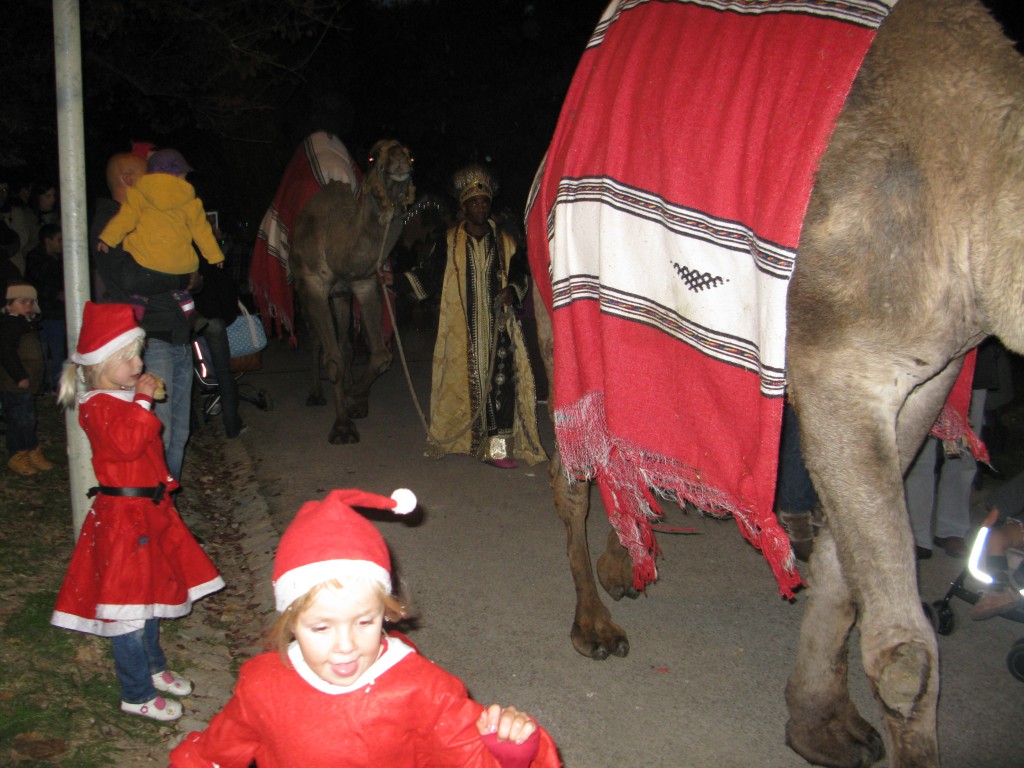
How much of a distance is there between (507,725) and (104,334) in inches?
90.1

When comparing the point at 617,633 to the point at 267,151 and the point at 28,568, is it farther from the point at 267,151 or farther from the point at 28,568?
the point at 267,151

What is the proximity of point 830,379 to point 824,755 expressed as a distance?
1.42 meters

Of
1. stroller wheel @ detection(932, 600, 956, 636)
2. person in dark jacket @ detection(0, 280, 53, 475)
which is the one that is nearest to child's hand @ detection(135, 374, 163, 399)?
person in dark jacket @ detection(0, 280, 53, 475)

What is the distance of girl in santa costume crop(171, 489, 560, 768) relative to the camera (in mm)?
1836

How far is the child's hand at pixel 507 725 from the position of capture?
68.7 inches

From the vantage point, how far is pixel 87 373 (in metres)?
3.24

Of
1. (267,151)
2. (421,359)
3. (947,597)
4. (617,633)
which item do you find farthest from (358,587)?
(267,151)

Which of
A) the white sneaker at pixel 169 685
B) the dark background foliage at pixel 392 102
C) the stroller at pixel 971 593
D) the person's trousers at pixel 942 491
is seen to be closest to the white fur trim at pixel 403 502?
the white sneaker at pixel 169 685

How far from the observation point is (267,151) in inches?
661

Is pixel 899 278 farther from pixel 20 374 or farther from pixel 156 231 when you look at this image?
pixel 20 374

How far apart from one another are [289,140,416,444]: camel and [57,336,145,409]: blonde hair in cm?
355

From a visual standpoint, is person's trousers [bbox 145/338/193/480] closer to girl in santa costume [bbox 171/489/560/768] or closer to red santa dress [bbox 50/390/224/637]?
red santa dress [bbox 50/390/224/637]

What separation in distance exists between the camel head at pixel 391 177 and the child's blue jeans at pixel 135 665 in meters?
4.30

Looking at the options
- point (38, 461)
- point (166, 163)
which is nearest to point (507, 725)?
point (166, 163)
